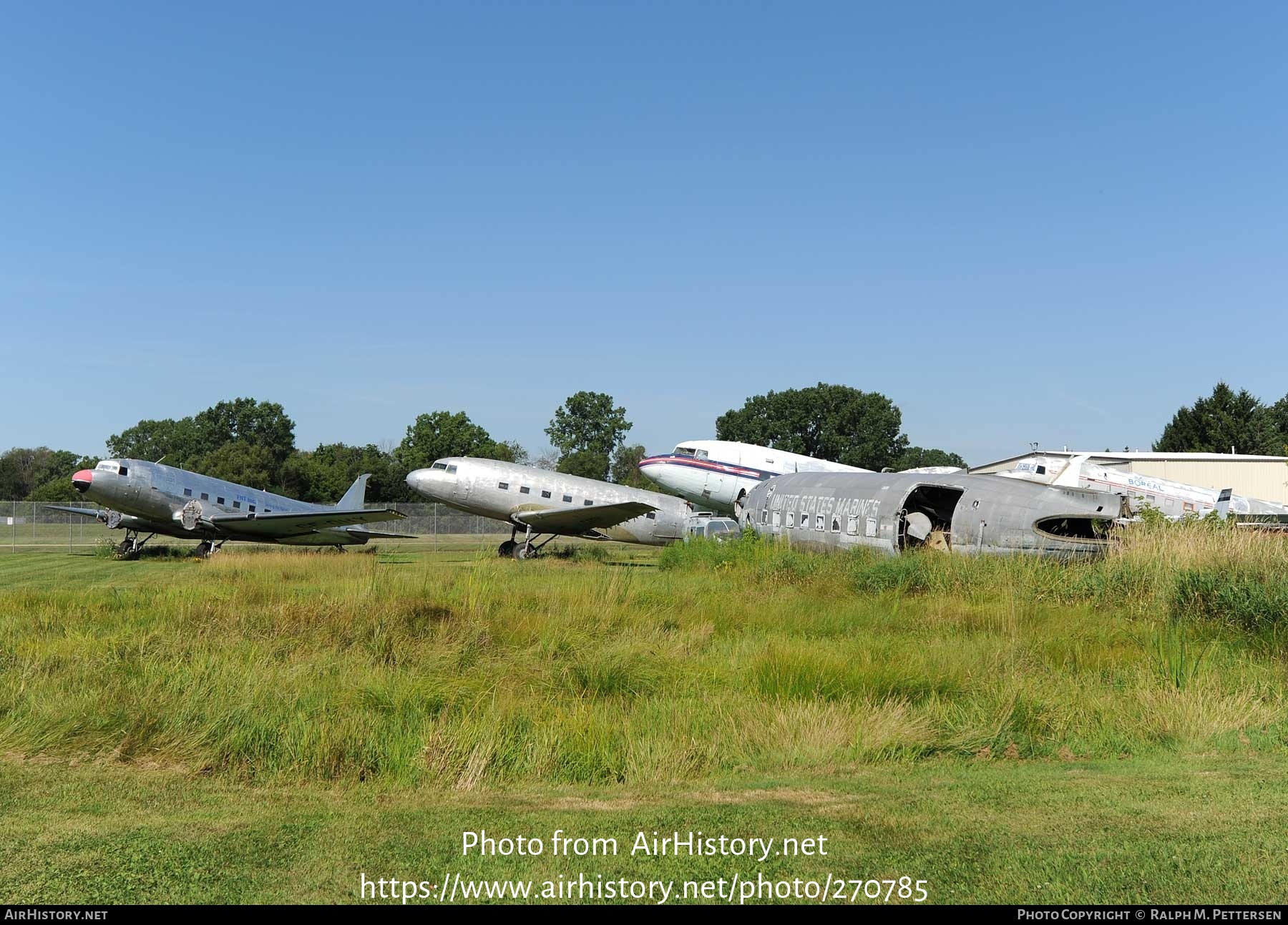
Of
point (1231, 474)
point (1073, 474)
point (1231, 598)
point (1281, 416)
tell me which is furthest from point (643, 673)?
point (1281, 416)

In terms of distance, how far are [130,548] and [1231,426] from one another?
259ft

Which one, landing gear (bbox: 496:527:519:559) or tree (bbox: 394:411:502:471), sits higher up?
tree (bbox: 394:411:502:471)

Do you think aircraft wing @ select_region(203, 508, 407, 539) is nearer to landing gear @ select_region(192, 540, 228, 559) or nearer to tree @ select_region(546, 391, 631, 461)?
landing gear @ select_region(192, 540, 228, 559)

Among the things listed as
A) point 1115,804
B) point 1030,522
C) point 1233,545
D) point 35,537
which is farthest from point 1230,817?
point 35,537

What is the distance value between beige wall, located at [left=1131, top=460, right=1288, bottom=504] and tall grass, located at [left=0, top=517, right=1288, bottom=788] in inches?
1688

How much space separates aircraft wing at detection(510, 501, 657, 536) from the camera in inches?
1281

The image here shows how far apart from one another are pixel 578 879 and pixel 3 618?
1130 centimetres

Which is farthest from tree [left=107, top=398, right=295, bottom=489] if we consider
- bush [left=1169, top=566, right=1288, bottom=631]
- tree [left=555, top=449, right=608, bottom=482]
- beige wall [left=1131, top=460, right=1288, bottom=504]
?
bush [left=1169, top=566, right=1288, bottom=631]

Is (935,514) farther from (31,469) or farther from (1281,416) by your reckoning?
(31,469)

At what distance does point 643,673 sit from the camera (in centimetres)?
940

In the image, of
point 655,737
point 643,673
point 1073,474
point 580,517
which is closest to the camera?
point 655,737

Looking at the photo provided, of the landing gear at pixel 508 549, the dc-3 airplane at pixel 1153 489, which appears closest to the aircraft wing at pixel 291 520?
the landing gear at pixel 508 549

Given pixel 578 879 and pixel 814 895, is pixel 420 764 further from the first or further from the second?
pixel 814 895

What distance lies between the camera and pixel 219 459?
268ft
